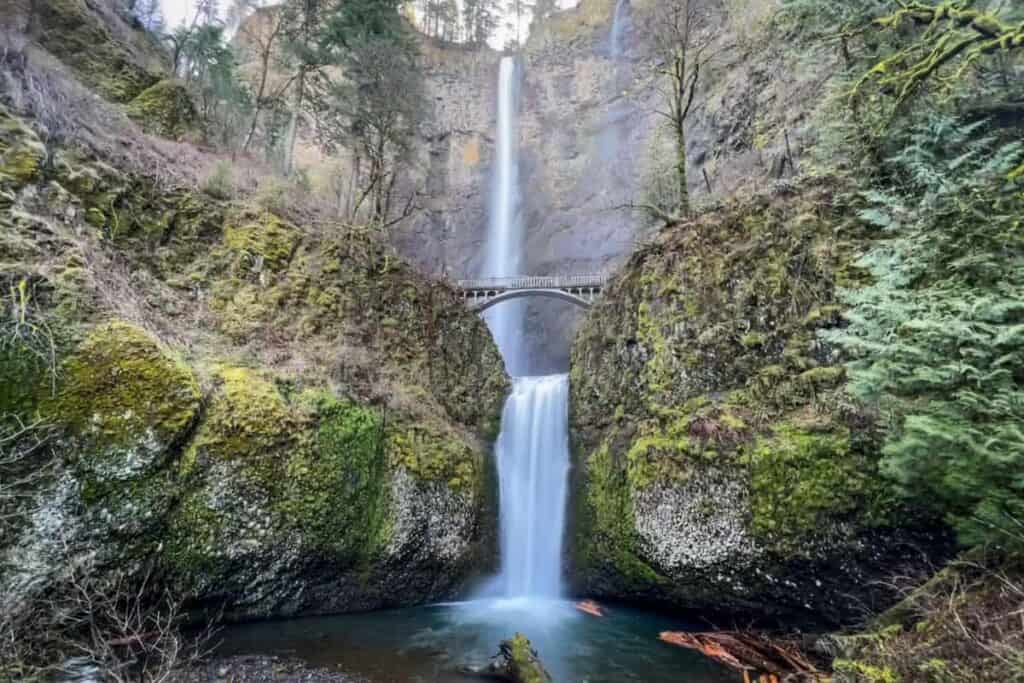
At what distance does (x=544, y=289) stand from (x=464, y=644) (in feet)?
55.4

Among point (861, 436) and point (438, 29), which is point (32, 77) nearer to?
point (861, 436)

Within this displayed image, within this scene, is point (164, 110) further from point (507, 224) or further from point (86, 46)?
point (507, 224)

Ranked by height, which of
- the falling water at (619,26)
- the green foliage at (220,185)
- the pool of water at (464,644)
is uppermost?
the falling water at (619,26)

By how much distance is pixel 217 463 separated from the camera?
768 cm

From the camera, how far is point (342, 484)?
9.06 metres

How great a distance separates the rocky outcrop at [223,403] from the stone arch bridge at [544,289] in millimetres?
10367

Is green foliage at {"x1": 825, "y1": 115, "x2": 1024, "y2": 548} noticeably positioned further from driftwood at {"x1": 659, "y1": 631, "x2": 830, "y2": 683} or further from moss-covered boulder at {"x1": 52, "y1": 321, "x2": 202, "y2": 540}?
moss-covered boulder at {"x1": 52, "y1": 321, "x2": 202, "y2": 540}

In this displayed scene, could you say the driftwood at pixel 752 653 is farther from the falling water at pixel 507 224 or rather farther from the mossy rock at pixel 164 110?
the falling water at pixel 507 224

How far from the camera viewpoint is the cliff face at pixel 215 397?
21.2ft

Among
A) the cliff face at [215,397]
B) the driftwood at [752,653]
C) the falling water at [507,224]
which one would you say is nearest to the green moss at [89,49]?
the cliff face at [215,397]

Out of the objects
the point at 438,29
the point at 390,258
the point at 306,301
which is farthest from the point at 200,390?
the point at 438,29

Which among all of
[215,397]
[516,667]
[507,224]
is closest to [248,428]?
[215,397]

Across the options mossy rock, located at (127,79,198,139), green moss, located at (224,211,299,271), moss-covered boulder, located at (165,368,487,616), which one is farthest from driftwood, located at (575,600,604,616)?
mossy rock, located at (127,79,198,139)

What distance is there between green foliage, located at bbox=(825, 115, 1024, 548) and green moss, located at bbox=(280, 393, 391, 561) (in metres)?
7.77
